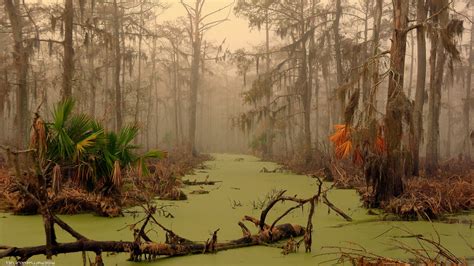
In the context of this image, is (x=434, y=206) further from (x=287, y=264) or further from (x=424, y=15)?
(x=424, y=15)

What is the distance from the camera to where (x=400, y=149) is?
22.4ft

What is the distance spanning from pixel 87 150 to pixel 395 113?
4797 millimetres

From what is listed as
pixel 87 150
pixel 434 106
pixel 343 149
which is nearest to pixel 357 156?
pixel 343 149

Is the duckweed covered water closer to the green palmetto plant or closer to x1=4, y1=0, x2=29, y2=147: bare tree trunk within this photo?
the green palmetto plant

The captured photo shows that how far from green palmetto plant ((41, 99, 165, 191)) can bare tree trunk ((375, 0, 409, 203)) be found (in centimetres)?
398

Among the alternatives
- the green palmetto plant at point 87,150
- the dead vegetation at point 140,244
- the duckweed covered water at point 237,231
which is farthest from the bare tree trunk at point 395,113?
the green palmetto plant at point 87,150

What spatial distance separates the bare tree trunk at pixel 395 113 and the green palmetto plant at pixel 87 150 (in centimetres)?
398

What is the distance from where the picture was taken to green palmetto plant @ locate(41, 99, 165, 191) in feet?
18.8

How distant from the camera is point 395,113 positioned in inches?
257

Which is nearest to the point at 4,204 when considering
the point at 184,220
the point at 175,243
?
the point at 184,220

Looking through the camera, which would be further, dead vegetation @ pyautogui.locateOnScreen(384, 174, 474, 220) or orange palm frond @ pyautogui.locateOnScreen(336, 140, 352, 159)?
orange palm frond @ pyautogui.locateOnScreen(336, 140, 352, 159)

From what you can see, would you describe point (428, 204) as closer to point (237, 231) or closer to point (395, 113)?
point (395, 113)

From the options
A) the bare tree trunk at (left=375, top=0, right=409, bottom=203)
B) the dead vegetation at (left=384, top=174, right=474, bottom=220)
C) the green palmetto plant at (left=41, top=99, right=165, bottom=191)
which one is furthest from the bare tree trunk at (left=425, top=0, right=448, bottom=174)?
the green palmetto plant at (left=41, top=99, right=165, bottom=191)

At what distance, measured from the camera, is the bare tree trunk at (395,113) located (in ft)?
21.5
